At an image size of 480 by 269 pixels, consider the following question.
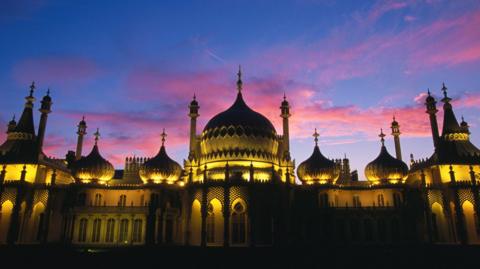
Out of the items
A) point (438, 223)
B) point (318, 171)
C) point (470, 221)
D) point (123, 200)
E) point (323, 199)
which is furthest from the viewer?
point (318, 171)

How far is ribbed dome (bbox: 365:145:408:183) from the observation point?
2005 inches

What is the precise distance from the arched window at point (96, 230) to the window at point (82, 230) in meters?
0.94

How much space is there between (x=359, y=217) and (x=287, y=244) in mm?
11246

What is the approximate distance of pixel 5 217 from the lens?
41500mm

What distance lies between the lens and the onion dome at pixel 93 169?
50.1m

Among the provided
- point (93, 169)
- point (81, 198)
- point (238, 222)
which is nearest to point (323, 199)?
point (238, 222)

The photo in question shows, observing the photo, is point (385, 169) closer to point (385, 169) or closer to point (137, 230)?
point (385, 169)

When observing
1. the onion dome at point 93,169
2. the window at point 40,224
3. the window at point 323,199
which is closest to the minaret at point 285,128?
the window at point 323,199

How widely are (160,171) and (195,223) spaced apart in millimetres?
10425

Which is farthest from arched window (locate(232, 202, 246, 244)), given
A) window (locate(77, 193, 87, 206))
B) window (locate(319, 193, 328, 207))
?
window (locate(77, 193, 87, 206))

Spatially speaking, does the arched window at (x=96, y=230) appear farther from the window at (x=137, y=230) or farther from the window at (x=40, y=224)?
the window at (x=40, y=224)

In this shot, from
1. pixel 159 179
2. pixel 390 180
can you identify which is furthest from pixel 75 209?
pixel 390 180

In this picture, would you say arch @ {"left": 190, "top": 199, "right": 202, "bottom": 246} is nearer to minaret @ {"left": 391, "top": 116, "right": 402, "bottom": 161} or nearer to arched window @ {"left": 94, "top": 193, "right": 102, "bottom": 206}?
arched window @ {"left": 94, "top": 193, "right": 102, "bottom": 206}

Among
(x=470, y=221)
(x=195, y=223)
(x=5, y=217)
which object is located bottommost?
(x=195, y=223)
